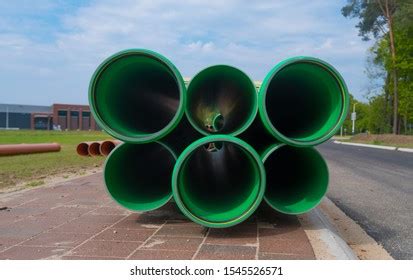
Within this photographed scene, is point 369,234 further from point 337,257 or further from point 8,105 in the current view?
point 8,105

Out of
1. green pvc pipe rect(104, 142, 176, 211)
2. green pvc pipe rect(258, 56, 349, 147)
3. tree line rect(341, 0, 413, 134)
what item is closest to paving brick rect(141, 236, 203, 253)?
green pvc pipe rect(104, 142, 176, 211)

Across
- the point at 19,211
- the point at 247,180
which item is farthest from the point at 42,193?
the point at 247,180

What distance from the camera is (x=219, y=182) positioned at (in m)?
6.13

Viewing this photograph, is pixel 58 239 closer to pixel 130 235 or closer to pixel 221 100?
pixel 130 235

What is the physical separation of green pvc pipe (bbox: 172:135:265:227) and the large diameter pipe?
12746 mm

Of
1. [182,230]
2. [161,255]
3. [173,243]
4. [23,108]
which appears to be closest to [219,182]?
[182,230]

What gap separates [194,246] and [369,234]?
8.18ft

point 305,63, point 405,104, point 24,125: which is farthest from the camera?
point 24,125

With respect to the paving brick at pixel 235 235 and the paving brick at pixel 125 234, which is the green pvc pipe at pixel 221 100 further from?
the paving brick at pixel 125 234

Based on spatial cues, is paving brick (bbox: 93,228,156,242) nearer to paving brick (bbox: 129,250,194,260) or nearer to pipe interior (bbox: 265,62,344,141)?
paving brick (bbox: 129,250,194,260)

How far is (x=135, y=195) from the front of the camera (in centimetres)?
574

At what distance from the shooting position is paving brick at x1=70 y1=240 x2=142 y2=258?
4246 millimetres

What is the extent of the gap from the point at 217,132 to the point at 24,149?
47.7ft

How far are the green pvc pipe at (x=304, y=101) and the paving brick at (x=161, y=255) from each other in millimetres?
1522
